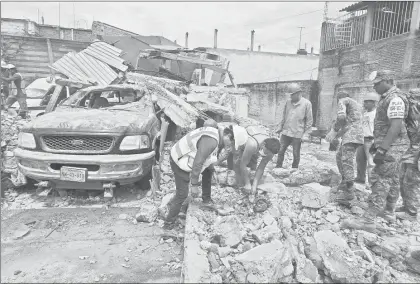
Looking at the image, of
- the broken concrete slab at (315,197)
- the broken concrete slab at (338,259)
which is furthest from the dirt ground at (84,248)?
the broken concrete slab at (315,197)

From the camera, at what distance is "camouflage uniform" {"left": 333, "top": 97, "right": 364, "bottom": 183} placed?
3.84m

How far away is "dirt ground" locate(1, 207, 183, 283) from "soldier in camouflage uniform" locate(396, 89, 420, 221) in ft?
9.63

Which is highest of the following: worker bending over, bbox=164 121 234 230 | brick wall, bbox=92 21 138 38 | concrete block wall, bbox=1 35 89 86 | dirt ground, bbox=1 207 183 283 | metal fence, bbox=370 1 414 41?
brick wall, bbox=92 21 138 38

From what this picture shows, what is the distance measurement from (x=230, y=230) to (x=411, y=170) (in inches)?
97.8

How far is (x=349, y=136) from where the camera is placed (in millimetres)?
3867

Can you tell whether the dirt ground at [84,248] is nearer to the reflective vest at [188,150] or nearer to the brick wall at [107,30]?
the reflective vest at [188,150]

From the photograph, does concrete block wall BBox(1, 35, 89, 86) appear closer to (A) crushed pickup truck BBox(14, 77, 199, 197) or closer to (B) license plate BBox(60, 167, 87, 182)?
(A) crushed pickup truck BBox(14, 77, 199, 197)

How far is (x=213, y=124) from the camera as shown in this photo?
10.7 ft

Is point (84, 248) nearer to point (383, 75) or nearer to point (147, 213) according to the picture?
point (147, 213)

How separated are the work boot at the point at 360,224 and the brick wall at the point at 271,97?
9.86 m

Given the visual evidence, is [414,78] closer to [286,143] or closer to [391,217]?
[286,143]

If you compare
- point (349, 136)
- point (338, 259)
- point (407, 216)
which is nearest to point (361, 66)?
point (349, 136)

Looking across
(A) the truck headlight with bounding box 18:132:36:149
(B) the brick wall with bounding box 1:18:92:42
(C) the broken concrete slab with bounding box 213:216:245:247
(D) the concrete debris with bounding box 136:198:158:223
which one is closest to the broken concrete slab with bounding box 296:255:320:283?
(C) the broken concrete slab with bounding box 213:216:245:247

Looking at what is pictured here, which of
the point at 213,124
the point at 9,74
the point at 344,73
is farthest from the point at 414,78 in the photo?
the point at 9,74
